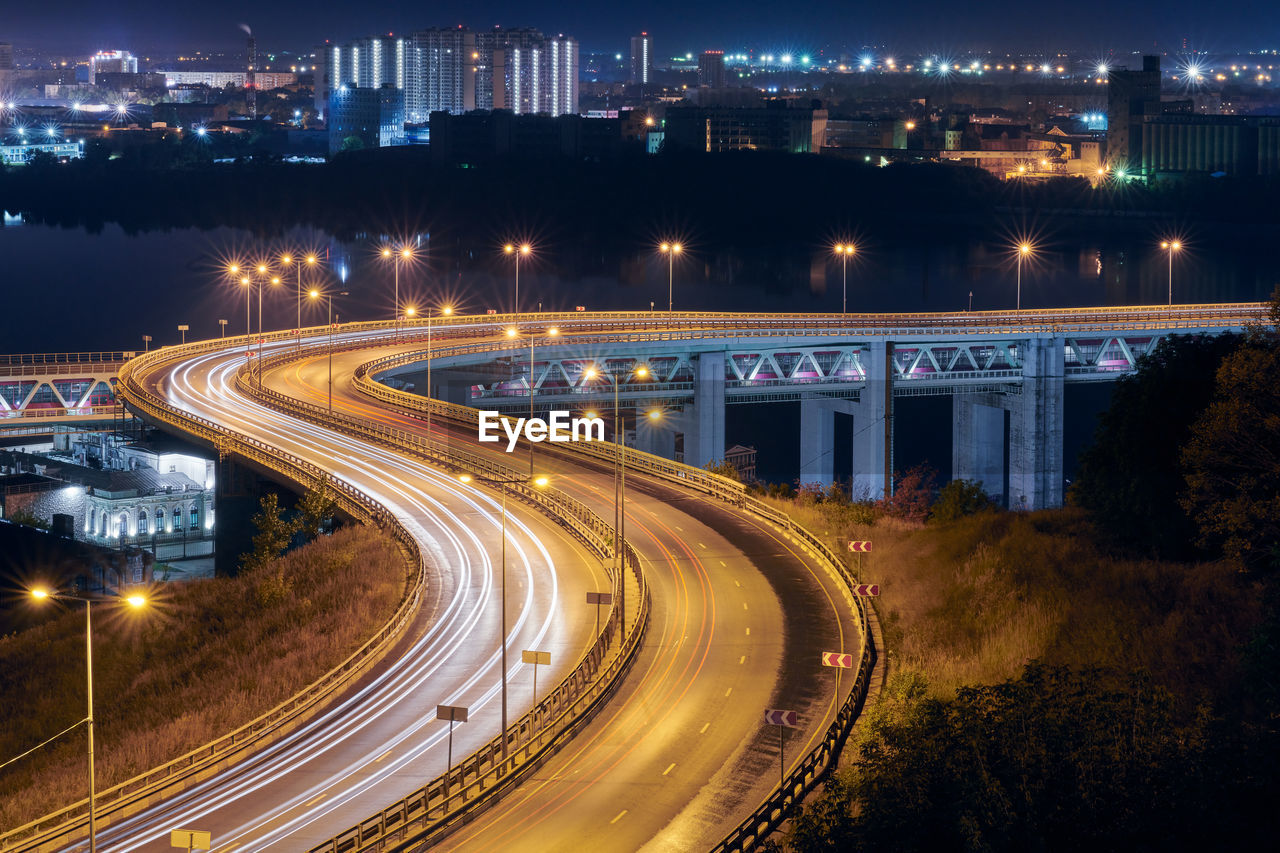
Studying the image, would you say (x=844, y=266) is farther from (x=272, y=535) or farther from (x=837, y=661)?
(x=837, y=661)

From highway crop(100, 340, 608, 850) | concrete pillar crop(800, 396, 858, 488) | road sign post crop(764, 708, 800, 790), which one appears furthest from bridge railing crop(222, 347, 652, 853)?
concrete pillar crop(800, 396, 858, 488)

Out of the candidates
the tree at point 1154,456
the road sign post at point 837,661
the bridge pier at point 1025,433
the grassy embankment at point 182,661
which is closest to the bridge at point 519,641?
the road sign post at point 837,661

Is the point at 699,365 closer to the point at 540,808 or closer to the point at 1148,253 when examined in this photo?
the point at 540,808

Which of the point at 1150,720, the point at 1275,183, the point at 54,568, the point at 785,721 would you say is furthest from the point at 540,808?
the point at 1275,183

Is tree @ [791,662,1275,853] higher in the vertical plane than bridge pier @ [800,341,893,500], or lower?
lower

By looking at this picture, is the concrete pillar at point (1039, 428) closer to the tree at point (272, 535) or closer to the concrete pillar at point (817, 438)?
the concrete pillar at point (817, 438)

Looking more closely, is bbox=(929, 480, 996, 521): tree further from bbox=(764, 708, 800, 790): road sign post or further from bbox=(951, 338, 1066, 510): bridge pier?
bbox=(951, 338, 1066, 510): bridge pier
